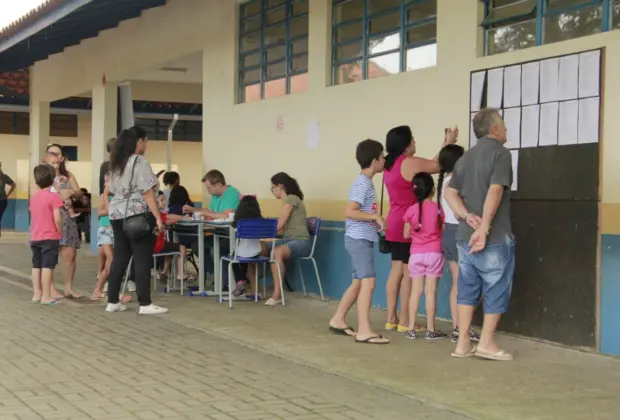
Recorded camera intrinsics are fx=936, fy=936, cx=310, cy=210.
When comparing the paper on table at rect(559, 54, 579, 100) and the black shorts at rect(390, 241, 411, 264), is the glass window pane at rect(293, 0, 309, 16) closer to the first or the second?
the black shorts at rect(390, 241, 411, 264)

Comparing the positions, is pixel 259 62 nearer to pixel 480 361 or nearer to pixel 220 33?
pixel 220 33

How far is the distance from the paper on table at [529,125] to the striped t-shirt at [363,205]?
1349 mm

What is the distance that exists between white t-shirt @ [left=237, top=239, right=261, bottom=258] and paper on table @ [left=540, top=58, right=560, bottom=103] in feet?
11.5

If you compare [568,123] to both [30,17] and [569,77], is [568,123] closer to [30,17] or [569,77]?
[569,77]

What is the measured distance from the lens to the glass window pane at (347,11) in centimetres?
1024

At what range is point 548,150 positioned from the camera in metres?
7.48

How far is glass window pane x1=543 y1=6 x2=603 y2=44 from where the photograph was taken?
730 cm

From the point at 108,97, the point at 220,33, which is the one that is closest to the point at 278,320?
the point at 220,33

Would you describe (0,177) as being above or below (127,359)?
above

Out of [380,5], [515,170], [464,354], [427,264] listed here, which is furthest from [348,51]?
[464,354]

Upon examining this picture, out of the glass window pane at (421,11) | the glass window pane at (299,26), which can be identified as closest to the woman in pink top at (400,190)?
the glass window pane at (421,11)

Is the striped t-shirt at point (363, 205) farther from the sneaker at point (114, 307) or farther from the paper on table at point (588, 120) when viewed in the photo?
the sneaker at point (114, 307)

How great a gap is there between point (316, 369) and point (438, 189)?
2.13 meters

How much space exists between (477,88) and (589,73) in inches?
51.4
